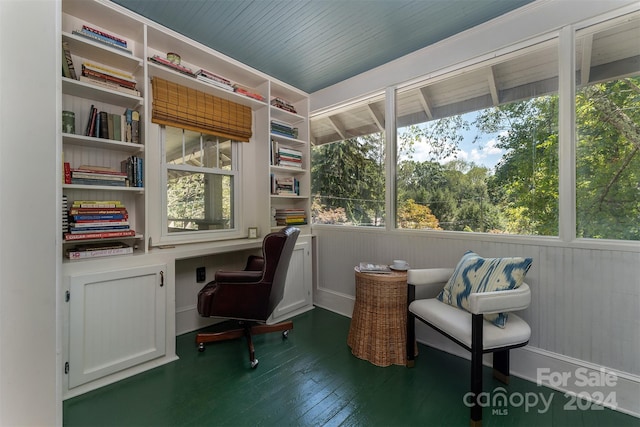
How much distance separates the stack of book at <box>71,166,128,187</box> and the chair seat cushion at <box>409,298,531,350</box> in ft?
7.44

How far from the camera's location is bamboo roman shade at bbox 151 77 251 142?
2.10 metres

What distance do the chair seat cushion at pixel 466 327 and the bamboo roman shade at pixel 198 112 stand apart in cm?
229

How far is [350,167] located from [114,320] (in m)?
2.40

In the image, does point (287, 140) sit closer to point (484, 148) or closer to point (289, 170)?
point (289, 170)

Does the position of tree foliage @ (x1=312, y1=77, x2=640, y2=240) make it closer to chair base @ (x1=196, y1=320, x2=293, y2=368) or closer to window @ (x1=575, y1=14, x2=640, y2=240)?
window @ (x1=575, y1=14, x2=640, y2=240)

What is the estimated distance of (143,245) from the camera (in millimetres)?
1882

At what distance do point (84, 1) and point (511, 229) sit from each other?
3.28 m

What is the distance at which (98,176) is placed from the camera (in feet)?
5.69

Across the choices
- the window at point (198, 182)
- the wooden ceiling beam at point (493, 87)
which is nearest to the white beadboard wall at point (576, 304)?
the wooden ceiling beam at point (493, 87)

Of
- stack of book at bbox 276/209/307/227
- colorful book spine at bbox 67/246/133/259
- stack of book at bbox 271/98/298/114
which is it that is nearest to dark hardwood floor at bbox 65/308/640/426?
colorful book spine at bbox 67/246/133/259

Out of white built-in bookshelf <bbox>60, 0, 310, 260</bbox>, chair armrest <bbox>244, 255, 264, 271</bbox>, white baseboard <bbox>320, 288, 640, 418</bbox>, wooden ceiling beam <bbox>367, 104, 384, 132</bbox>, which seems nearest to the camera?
white baseboard <bbox>320, 288, 640, 418</bbox>

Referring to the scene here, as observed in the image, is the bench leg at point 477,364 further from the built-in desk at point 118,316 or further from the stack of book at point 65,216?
the stack of book at point 65,216

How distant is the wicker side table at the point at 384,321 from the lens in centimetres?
190

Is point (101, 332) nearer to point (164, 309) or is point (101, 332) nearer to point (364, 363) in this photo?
point (164, 309)
